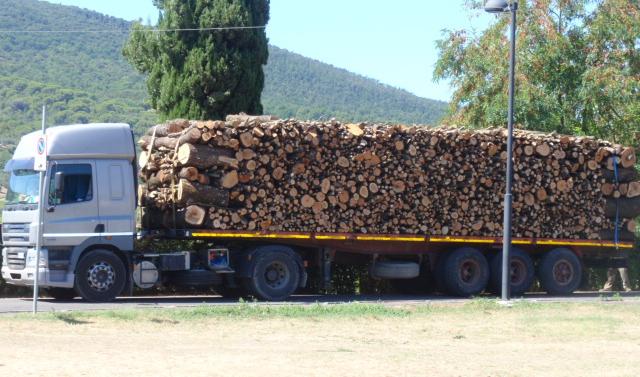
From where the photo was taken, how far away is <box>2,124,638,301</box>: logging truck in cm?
2128

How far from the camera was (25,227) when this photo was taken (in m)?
21.4

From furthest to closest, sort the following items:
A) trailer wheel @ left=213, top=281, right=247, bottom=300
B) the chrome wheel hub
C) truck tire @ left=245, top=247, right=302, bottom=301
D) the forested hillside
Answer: the forested hillside
trailer wheel @ left=213, top=281, right=247, bottom=300
truck tire @ left=245, top=247, right=302, bottom=301
the chrome wheel hub

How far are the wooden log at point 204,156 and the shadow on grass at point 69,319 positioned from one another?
5.30m

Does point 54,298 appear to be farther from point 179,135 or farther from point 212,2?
point 212,2

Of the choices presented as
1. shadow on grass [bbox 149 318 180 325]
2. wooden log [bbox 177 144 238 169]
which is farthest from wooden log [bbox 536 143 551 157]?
shadow on grass [bbox 149 318 180 325]

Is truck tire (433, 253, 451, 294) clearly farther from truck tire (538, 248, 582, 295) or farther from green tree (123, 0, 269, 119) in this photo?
green tree (123, 0, 269, 119)

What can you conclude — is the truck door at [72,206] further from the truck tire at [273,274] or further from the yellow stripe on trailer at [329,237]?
the yellow stripe on trailer at [329,237]

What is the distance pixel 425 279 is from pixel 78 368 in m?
15.1

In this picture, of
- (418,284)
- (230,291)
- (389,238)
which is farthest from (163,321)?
(418,284)

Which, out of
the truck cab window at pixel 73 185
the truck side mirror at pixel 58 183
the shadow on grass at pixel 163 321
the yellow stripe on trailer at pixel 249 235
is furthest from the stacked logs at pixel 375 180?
the shadow on grass at pixel 163 321

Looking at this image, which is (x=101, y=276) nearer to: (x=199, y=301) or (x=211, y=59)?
(x=199, y=301)

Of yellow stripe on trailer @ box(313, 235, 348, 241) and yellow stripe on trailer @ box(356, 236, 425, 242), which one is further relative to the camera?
yellow stripe on trailer @ box(356, 236, 425, 242)

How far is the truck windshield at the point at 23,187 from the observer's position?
70.2 feet

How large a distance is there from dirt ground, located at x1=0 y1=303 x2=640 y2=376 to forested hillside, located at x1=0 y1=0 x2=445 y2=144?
35697mm
